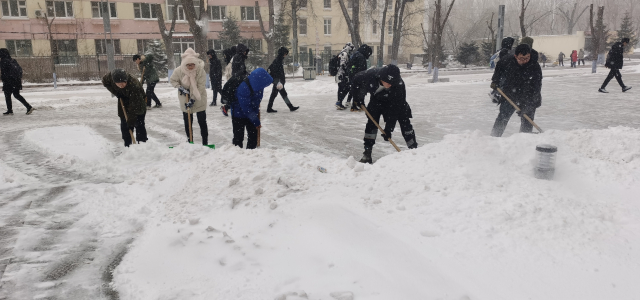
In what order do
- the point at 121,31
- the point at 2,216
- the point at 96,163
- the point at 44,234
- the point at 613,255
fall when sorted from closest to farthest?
the point at 613,255 → the point at 44,234 → the point at 2,216 → the point at 96,163 → the point at 121,31

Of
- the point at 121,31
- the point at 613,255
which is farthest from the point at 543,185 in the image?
the point at 121,31

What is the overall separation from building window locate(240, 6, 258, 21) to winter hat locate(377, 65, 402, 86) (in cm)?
4025

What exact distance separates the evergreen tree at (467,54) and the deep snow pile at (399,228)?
4097 centimetres

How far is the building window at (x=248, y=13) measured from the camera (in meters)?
42.9

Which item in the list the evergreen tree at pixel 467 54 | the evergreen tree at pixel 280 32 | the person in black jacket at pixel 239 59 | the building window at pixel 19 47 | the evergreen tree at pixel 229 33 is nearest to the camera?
the person in black jacket at pixel 239 59

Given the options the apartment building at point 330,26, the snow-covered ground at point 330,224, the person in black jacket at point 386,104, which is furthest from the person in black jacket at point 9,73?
the apartment building at point 330,26

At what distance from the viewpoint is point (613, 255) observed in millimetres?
2938

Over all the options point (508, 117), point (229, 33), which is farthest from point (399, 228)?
point (229, 33)

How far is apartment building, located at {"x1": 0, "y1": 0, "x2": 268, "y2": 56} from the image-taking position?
34.6 metres


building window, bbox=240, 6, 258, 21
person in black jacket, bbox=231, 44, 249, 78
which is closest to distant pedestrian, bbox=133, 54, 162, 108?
person in black jacket, bbox=231, 44, 249, 78

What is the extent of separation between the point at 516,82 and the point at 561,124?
9.62 ft

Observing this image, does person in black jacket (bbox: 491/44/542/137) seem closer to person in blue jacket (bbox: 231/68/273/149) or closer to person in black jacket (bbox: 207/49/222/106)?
person in blue jacket (bbox: 231/68/273/149)

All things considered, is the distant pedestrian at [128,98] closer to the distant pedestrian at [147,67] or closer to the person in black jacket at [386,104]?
the person in black jacket at [386,104]

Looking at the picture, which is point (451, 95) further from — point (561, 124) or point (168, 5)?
point (168, 5)
